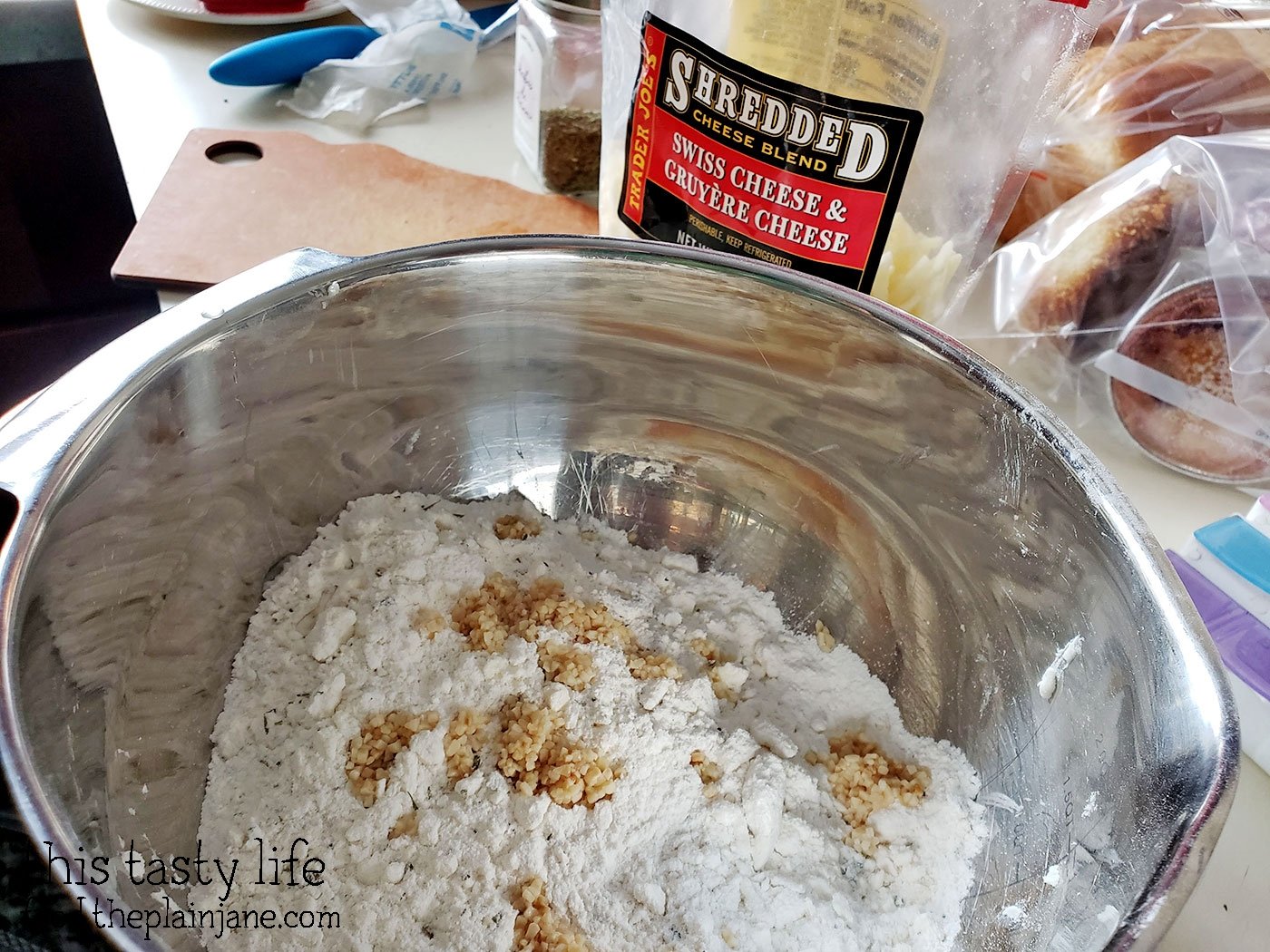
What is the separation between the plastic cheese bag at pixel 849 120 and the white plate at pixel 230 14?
546 mm

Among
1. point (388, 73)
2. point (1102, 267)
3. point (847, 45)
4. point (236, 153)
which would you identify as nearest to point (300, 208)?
point (236, 153)

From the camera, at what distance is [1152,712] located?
0.46 m

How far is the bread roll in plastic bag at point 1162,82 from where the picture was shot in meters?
0.71

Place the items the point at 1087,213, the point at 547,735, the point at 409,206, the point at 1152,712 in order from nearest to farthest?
the point at 1152,712
the point at 547,735
the point at 1087,213
the point at 409,206

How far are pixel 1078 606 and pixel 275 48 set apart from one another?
3.10 feet

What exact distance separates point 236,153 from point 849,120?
654 millimetres

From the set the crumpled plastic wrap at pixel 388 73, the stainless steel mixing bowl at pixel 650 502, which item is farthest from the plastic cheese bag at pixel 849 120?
the crumpled plastic wrap at pixel 388 73

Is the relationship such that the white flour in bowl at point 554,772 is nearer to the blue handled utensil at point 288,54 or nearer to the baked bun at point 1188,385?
the baked bun at point 1188,385

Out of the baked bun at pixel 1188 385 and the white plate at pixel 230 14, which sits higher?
the white plate at pixel 230 14

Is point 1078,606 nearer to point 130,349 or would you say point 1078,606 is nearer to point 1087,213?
point 1087,213

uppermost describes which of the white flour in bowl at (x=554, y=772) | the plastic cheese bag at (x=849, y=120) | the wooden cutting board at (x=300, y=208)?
the plastic cheese bag at (x=849, y=120)

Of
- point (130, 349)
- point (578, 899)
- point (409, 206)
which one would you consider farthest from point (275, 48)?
point (578, 899)

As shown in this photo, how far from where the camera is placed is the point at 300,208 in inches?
35.0

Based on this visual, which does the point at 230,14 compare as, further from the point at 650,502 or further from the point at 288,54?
the point at 650,502
